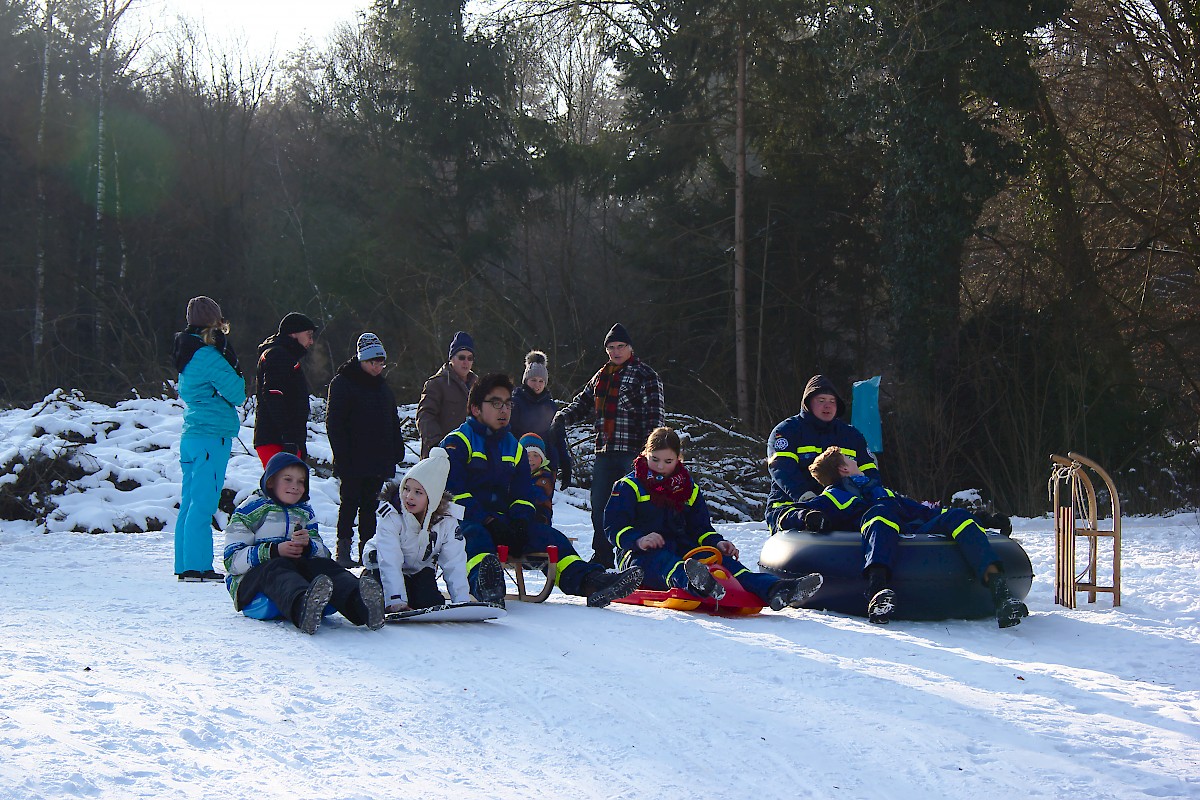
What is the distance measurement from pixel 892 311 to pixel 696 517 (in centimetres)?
1179

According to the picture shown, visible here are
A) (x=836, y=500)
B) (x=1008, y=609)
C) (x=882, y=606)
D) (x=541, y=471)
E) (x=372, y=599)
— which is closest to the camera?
(x=372, y=599)

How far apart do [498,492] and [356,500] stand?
1.67 metres

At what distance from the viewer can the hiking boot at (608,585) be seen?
6.93 m

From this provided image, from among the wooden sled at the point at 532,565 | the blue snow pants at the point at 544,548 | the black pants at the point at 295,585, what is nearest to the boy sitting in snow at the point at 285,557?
the black pants at the point at 295,585

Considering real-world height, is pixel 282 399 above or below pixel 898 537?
above

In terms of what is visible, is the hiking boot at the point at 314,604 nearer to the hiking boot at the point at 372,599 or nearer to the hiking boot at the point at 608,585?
the hiking boot at the point at 372,599

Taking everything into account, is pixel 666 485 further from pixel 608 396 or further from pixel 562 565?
pixel 608 396

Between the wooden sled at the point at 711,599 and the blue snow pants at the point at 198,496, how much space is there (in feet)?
9.26

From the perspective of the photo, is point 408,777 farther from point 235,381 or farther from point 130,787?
point 235,381

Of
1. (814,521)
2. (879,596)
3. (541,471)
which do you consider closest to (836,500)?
(814,521)

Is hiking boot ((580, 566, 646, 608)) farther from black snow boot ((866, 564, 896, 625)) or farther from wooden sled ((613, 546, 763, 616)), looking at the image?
black snow boot ((866, 564, 896, 625))

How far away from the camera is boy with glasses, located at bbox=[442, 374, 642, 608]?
7.20 meters

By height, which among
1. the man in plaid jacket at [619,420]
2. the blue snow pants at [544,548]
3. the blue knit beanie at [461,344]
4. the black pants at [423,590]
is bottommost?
the black pants at [423,590]

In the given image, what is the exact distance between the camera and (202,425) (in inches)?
316
